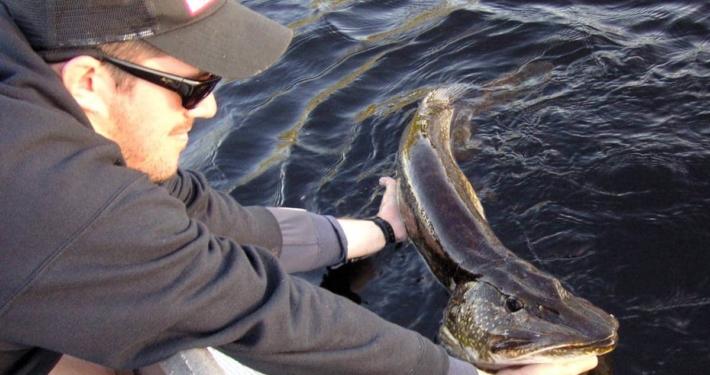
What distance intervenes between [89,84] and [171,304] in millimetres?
767

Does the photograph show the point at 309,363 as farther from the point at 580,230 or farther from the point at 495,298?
the point at 580,230

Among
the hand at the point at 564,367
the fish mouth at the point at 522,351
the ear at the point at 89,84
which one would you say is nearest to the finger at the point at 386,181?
the fish mouth at the point at 522,351

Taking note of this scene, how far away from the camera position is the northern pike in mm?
3150

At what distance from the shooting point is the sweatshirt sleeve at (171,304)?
73.3 inches

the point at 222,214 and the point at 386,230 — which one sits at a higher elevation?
the point at 222,214

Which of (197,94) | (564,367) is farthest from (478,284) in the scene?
(197,94)

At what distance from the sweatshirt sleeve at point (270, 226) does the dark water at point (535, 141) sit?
0.34m

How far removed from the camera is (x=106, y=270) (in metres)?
1.89

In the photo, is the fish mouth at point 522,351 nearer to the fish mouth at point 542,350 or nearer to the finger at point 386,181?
the fish mouth at point 542,350

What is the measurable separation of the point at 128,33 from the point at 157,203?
21.8 inches

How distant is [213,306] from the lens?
2.13 m

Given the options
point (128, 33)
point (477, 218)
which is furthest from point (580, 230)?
point (128, 33)

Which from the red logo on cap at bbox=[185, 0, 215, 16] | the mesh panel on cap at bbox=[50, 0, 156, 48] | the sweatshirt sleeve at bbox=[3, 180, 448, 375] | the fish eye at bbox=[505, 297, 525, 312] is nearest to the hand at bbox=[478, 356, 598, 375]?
the fish eye at bbox=[505, 297, 525, 312]

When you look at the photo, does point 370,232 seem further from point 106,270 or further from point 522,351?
point 106,270
